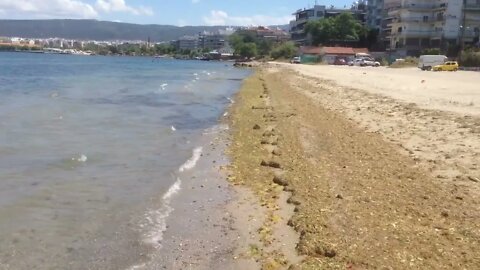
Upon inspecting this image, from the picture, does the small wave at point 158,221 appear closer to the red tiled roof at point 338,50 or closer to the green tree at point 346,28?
the red tiled roof at point 338,50

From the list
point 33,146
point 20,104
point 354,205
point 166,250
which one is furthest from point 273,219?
point 20,104

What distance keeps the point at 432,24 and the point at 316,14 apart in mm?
64910

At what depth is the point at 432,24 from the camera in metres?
112

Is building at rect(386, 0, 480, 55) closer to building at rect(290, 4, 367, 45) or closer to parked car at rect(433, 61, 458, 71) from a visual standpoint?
parked car at rect(433, 61, 458, 71)

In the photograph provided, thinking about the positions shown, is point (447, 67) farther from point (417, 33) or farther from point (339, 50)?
point (339, 50)

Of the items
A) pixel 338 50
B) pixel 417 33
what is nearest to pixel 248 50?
pixel 338 50

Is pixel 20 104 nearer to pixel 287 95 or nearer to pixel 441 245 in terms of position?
pixel 287 95

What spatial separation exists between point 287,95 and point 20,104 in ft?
57.0

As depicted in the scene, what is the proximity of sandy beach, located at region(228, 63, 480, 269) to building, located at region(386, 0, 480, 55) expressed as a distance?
8924cm

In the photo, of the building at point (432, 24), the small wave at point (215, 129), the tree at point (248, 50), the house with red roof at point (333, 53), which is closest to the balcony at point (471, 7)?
the building at point (432, 24)

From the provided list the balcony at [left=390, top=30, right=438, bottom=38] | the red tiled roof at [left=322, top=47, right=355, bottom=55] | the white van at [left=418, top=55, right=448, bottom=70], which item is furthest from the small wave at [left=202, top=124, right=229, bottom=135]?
the red tiled roof at [left=322, top=47, right=355, bottom=55]

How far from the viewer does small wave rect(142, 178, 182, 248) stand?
9.23 m

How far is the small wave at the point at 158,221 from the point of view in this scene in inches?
363

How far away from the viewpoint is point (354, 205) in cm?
1000
